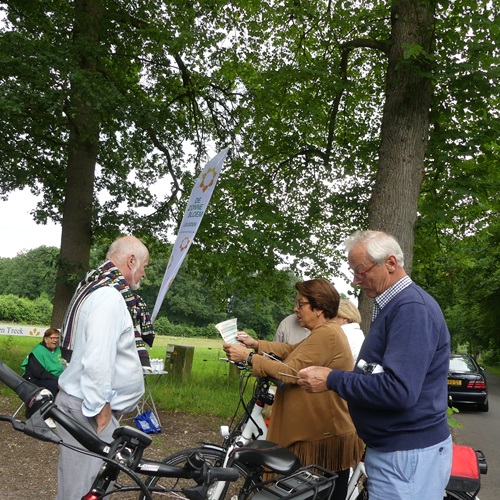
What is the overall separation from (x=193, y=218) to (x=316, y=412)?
389cm

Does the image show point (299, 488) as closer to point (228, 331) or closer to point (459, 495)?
point (459, 495)

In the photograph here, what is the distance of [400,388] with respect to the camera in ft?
8.05

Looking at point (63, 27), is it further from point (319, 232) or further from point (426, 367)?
point (426, 367)

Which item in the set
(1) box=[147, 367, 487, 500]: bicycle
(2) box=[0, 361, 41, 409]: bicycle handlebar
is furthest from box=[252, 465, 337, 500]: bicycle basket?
(2) box=[0, 361, 41, 409]: bicycle handlebar

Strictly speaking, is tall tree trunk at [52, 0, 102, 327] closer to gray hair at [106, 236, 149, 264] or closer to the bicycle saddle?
gray hair at [106, 236, 149, 264]

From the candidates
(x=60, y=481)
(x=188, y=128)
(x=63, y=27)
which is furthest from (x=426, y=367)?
(x=188, y=128)

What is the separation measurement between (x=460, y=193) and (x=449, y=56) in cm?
215

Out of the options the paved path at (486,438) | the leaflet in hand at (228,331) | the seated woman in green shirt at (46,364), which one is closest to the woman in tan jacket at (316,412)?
the leaflet in hand at (228,331)

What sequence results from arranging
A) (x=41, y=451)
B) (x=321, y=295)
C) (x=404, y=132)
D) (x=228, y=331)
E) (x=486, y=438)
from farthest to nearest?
(x=486, y=438) → (x=404, y=132) → (x=41, y=451) → (x=228, y=331) → (x=321, y=295)

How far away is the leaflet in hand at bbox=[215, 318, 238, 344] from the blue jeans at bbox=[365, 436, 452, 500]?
1.63 meters

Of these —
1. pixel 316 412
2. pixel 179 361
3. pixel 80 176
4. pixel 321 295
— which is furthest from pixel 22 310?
pixel 316 412

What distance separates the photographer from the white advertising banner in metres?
6.98

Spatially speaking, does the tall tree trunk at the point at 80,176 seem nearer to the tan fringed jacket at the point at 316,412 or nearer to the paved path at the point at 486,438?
the paved path at the point at 486,438

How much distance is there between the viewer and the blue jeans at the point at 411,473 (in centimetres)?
259
